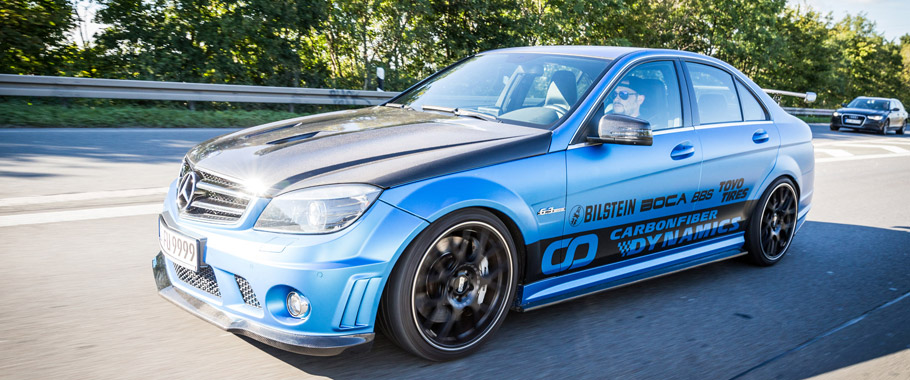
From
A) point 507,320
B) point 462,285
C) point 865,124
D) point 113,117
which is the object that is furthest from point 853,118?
point 462,285

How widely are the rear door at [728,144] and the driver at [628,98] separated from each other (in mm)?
543

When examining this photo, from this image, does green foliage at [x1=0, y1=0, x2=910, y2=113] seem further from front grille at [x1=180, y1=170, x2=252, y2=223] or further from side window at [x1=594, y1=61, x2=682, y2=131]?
side window at [x1=594, y1=61, x2=682, y2=131]

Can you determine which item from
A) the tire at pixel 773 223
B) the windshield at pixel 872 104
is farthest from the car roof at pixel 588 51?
the windshield at pixel 872 104

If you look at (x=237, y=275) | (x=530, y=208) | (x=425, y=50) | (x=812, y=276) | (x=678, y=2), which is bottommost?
(x=812, y=276)

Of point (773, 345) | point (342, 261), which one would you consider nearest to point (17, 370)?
point (342, 261)

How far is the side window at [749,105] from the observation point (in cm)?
500

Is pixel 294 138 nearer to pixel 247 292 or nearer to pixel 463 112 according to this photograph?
pixel 247 292

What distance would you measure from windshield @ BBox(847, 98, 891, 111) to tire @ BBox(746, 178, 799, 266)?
80.8ft

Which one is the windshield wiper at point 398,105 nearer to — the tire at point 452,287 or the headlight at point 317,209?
the tire at point 452,287

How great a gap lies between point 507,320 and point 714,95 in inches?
88.6

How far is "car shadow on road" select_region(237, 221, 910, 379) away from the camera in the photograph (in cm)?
314

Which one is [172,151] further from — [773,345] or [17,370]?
[773,345]

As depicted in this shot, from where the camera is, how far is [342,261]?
2717 mm

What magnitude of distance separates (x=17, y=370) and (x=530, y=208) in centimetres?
228
